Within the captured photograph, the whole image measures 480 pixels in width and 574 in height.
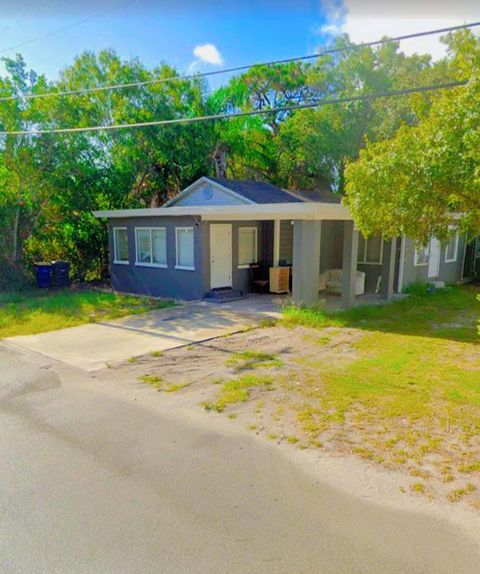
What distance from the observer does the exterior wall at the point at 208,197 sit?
14.2 meters

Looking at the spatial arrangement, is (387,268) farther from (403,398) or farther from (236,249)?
(403,398)

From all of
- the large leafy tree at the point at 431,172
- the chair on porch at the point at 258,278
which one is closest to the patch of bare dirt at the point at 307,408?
the large leafy tree at the point at 431,172

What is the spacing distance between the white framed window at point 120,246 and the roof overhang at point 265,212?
5.29 feet

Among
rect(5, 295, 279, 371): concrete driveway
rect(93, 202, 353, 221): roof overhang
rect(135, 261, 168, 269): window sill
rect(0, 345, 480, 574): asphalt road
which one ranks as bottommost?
rect(5, 295, 279, 371): concrete driveway

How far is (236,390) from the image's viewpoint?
19.3ft

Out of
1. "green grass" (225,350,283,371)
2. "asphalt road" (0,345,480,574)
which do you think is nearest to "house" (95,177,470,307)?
"green grass" (225,350,283,371)

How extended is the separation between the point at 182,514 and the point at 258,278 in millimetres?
11519

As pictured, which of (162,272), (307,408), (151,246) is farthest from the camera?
(151,246)

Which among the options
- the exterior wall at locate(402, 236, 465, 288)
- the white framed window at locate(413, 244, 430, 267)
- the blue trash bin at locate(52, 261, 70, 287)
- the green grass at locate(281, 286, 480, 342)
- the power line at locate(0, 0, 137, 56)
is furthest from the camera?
the blue trash bin at locate(52, 261, 70, 287)

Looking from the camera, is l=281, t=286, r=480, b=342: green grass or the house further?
the house

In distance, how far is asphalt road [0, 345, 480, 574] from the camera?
2834 mm

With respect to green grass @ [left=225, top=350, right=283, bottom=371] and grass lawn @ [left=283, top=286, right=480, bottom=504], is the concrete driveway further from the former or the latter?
grass lawn @ [left=283, top=286, right=480, bottom=504]

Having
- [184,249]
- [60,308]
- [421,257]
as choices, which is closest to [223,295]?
[184,249]

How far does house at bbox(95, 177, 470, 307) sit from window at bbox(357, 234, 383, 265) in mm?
33
